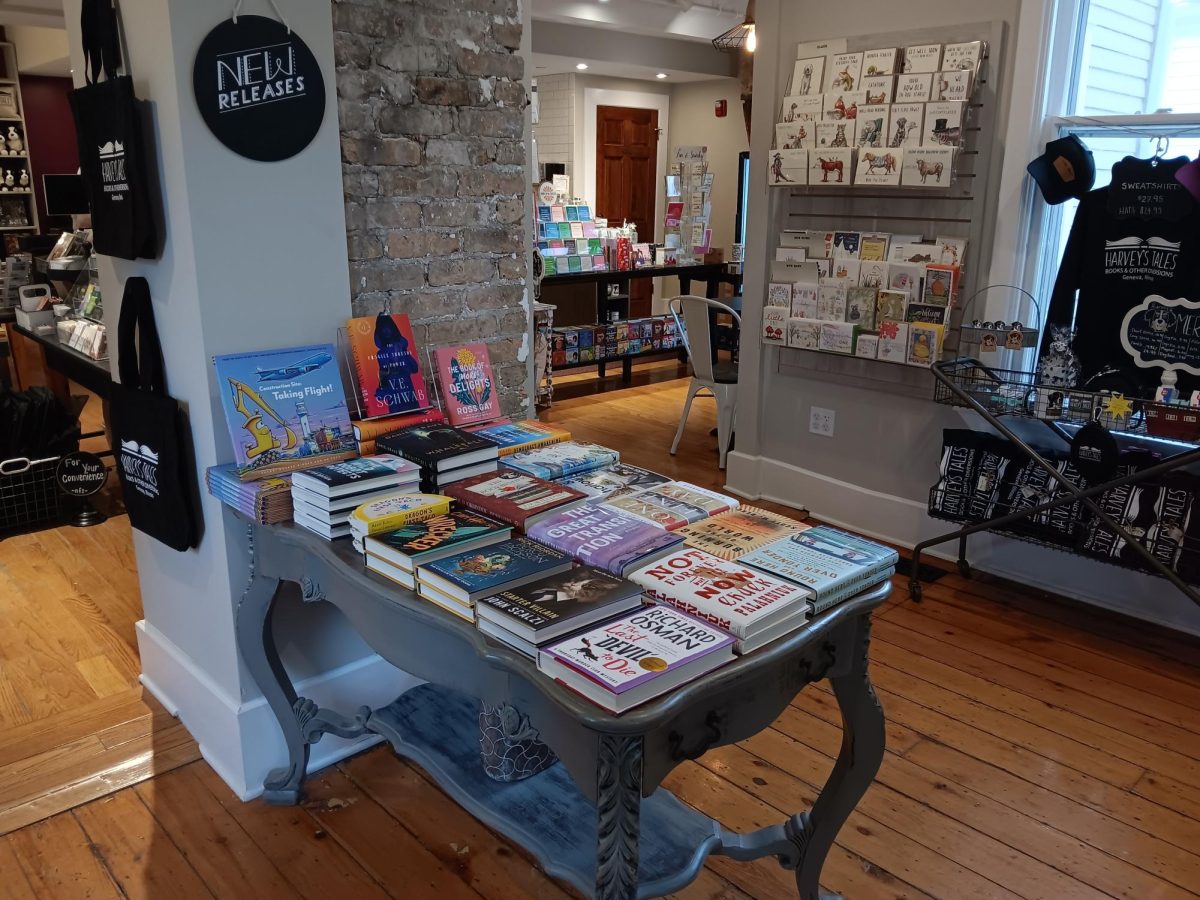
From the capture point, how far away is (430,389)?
2.42 m

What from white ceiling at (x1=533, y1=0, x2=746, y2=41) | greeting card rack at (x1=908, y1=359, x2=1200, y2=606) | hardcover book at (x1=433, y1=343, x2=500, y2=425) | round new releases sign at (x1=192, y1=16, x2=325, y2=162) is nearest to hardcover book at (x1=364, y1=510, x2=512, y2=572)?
hardcover book at (x1=433, y1=343, x2=500, y2=425)

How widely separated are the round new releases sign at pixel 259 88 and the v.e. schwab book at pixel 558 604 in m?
1.21

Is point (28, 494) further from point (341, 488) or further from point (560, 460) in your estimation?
point (560, 460)

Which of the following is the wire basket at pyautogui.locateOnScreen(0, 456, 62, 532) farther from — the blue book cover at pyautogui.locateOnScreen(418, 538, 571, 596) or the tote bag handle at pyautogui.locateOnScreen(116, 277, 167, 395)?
the blue book cover at pyautogui.locateOnScreen(418, 538, 571, 596)

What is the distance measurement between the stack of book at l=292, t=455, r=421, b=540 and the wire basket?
2639 millimetres

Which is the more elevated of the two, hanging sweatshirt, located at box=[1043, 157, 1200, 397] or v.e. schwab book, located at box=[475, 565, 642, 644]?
hanging sweatshirt, located at box=[1043, 157, 1200, 397]

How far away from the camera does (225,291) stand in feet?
6.47

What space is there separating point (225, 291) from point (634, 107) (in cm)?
822

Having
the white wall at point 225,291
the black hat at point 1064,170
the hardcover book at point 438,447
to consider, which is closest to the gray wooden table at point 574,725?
the white wall at point 225,291

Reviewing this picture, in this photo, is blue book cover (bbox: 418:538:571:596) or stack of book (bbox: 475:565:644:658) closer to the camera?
stack of book (bbox: 475:565:644:658)

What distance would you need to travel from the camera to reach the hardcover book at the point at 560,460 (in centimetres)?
192

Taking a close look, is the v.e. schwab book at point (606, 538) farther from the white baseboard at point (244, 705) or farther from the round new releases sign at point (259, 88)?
the round new releases sign at point (259, 88)

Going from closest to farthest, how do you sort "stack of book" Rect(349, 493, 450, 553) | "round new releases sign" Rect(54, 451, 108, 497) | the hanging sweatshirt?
1. "stack of book" Rect(349, 493, 450, 553)
2. the hanging sweatshirt
3. "round new releases sign" Rect(54, 451, 108, 497)

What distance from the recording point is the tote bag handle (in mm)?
2098
